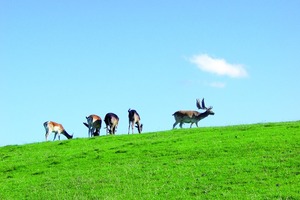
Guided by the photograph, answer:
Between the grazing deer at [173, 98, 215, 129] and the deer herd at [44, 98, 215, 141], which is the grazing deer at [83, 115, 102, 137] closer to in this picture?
the deer herd at [44, 98, 215, 141]

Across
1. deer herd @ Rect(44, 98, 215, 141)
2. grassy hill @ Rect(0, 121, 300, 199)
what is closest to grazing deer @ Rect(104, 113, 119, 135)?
deer herd @ Rect(44, 98, 215, 141)

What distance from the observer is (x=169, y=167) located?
20250 mm

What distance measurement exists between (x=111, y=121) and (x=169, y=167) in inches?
653

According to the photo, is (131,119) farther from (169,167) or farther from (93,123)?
(169,167)

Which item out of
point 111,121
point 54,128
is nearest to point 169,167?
point 111,121

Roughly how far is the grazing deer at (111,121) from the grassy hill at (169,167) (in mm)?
8052

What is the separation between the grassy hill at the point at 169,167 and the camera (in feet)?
55.6

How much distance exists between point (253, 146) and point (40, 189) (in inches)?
339

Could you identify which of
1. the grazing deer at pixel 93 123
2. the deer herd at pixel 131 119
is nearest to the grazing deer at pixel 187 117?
the deer herd at pixel 131 119

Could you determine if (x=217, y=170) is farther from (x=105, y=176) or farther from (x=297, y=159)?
(x=105, y=176)

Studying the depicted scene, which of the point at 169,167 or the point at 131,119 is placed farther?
the point at 131,119

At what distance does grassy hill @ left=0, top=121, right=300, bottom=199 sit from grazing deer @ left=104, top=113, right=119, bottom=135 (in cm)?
805

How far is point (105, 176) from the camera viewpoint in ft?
65.1

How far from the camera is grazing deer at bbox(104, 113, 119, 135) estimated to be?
36594 millimetres
